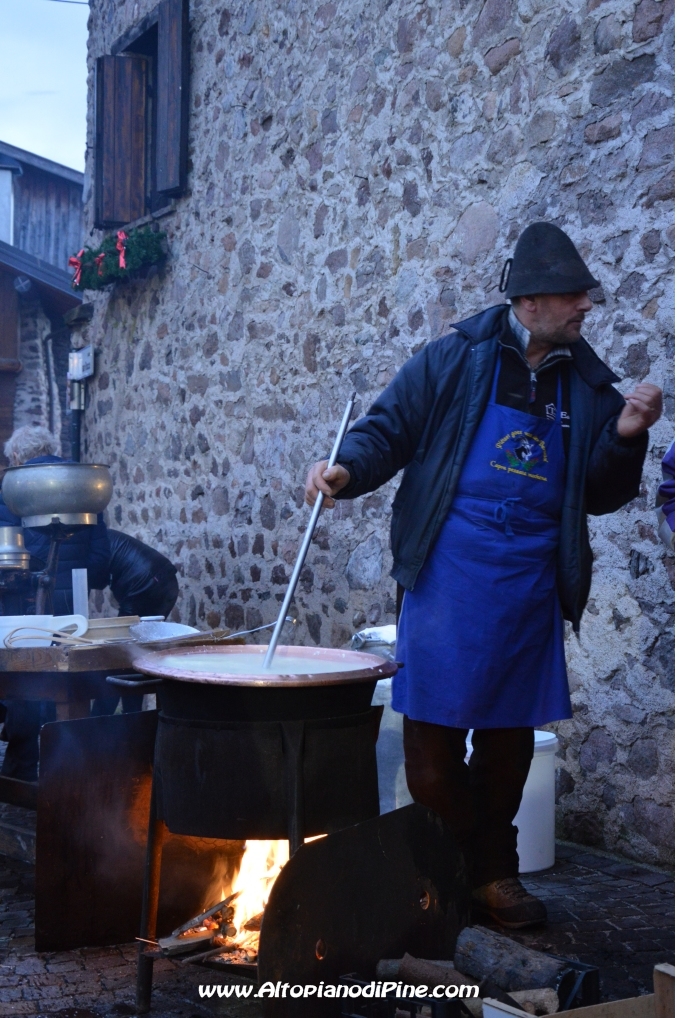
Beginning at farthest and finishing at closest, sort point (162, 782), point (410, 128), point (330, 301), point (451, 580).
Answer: point (330, 301)
point (410, 128)
point (451, 580)
point (162, 782)

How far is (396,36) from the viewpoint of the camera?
5785 millimetres

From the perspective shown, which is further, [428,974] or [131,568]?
[131,568]

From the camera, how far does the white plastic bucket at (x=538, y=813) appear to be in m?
4.07

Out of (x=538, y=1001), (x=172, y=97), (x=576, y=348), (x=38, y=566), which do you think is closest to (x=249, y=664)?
(x=538, y=1001)

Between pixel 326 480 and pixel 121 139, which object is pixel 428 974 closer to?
pixel 326 480

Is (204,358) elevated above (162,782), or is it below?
above

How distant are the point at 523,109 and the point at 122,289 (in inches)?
187

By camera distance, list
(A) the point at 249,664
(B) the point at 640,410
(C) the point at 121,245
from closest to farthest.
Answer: (A) the point at 249,664, (B) the point at 640,410, (C) the point at 121,245

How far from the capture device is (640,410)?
3133mm

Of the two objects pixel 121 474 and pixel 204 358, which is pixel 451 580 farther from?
pixel 121 474

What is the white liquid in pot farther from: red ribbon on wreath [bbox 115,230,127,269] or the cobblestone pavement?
red ribbon on wreath [bbox 115,230,127,269]

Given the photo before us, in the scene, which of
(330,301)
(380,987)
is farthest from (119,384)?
(380,987)

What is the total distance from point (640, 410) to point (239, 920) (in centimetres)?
177

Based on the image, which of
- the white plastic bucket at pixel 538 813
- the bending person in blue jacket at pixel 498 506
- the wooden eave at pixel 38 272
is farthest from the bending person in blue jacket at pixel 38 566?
the wooden eave at pixel 38 272
